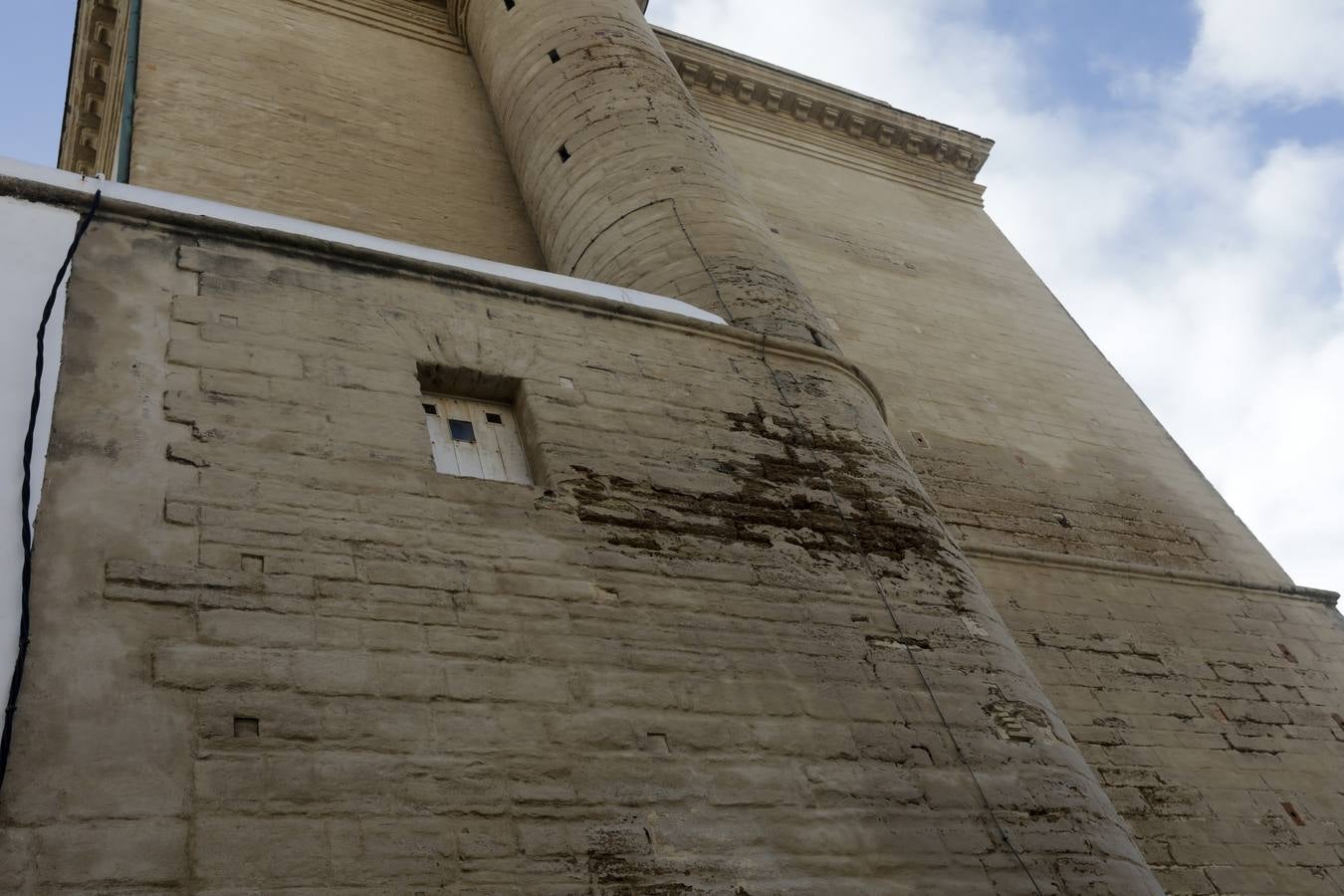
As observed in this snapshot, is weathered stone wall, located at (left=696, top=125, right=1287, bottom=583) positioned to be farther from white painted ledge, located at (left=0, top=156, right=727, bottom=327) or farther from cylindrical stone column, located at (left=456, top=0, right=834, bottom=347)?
white painted ledge, located at (left=0, top=156, right=727, bottom=327)

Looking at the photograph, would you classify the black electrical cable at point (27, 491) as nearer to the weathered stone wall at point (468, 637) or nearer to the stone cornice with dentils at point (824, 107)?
the weathered stone wall at point (468, 637)

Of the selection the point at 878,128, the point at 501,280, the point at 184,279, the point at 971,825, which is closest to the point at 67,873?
the point at 184,279

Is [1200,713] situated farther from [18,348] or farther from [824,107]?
[824,107]

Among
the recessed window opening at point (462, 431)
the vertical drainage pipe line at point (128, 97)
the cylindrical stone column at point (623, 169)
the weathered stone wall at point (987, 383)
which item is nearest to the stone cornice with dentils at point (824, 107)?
the weathered stone wall at point (987, 383)

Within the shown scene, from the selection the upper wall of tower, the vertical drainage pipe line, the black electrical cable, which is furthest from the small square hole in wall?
the vertical drainage pipe line

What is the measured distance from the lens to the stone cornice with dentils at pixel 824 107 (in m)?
11.9

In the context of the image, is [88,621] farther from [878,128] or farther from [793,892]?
[878,128]

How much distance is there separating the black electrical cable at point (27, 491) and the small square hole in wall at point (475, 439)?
133 centimetres

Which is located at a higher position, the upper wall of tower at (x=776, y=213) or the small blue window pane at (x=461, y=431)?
the upper wall of tower at (x=776, y=213)

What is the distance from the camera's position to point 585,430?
4754 mm

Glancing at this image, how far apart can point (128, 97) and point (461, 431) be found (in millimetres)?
5091

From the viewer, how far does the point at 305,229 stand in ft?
16.3

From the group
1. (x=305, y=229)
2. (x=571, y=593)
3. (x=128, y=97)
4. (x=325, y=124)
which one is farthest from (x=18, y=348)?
(x=325, y=124)

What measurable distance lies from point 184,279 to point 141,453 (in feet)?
3.21
